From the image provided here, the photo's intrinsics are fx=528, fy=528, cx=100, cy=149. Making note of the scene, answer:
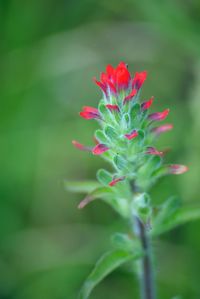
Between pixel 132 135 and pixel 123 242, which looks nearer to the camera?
pixel 132 135

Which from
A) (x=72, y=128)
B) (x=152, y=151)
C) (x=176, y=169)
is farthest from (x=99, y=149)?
(x=72, y=128)

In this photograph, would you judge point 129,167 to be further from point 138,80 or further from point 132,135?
point 138,80

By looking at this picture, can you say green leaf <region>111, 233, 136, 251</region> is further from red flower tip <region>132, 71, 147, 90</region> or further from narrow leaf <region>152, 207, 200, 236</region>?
red flower tip <region>132, 71, 147, 90</region>

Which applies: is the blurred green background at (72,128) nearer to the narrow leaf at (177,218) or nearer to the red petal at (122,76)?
the narrow leaf at (177,218)

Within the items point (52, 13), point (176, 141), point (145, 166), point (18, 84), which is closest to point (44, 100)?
point (18, 84)

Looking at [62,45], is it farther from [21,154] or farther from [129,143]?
[129,143]

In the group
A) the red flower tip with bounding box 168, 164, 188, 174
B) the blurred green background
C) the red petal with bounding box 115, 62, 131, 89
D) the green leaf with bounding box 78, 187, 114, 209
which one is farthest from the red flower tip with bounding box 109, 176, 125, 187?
the blurred green background
